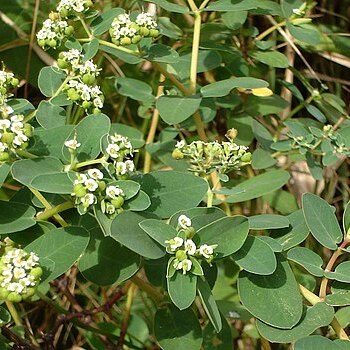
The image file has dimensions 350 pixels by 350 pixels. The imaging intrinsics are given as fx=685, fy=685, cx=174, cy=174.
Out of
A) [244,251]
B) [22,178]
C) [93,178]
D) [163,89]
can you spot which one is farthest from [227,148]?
[163,89]

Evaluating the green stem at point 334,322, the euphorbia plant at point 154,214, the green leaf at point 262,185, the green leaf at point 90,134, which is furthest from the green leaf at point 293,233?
the green leaf at point 90,134

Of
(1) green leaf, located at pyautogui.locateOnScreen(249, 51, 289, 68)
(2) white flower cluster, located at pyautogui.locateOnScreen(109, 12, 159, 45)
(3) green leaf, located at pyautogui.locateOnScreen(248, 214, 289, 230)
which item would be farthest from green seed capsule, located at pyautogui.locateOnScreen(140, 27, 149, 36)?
(1) green leaf, located at pyautogui.locateOnScreen(249, 51, 289, 68)

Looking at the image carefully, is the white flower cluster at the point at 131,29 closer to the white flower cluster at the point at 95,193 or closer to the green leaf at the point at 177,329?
the white flower cluster at the point at 95,193

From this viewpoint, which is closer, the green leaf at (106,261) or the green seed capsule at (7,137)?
the green seed capsule at (7,137)

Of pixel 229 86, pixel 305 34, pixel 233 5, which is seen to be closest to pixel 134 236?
pixel 229 86

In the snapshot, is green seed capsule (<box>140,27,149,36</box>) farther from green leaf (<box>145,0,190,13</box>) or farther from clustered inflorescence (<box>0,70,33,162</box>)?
clustered inflorescence (<box>0,70,33,162</box>)

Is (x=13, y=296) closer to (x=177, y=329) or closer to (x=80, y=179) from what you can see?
(x=80, y=179)

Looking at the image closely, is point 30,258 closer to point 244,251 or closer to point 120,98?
point 244,251
